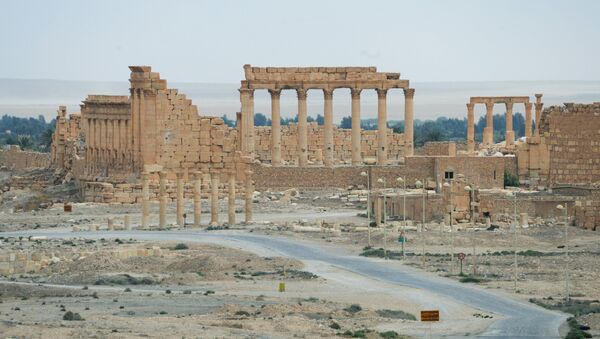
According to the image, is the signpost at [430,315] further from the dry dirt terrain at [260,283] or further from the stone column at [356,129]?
the stone column at [356,129]

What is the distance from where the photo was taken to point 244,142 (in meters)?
95.3

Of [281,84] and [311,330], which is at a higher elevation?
[281,84]

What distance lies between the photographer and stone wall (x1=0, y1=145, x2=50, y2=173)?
106m

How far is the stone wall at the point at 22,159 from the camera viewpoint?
347 ft

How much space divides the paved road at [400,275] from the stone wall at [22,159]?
106 feet

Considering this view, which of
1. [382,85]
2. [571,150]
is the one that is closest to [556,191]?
[571,150]

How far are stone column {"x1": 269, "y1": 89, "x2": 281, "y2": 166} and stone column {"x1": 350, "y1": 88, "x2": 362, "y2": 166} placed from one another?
3138mm

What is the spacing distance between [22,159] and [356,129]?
22.0 metres

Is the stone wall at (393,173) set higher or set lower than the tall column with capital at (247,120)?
lower

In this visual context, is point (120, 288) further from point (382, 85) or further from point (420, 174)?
point (382, 85)

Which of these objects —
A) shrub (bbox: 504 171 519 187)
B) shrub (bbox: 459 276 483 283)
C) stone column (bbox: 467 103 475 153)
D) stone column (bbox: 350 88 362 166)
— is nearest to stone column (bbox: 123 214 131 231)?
shrub (bbox: 459 276 483 283)

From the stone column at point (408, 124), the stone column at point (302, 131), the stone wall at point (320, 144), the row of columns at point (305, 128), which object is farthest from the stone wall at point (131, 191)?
the stone wall at point (320, 144)

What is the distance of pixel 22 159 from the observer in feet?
366

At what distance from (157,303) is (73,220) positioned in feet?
81.5
